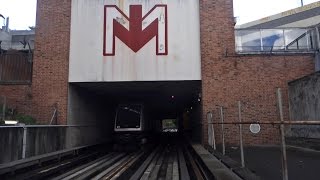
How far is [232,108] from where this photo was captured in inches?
763

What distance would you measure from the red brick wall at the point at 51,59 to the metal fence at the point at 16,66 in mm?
856

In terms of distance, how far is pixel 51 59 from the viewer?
2016 cm

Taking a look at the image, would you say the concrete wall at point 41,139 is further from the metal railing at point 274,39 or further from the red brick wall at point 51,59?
the metal railing at point 274,39

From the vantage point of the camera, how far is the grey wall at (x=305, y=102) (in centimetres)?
1520

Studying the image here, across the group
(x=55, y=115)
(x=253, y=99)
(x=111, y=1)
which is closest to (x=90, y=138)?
(x=55, y=115)

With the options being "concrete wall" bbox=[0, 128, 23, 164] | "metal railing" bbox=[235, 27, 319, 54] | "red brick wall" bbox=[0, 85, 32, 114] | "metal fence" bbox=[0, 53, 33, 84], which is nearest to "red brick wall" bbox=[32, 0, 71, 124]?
"red brick wall" bbox=[0, 85, 32, 114]

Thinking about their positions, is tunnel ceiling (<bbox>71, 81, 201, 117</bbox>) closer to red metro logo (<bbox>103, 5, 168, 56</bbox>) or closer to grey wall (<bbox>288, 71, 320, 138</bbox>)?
red metro logo (<bbox>103, 5, 168, 56</bbox>)

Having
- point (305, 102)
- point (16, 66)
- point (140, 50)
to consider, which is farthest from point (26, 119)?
point (305, 102)

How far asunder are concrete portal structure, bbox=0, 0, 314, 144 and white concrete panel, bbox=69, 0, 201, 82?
2.0 inches

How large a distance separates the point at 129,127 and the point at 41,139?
9.00 m

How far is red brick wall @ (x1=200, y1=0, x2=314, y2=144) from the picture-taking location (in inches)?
758

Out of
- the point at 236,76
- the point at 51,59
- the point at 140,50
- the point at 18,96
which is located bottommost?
the point at 18,96

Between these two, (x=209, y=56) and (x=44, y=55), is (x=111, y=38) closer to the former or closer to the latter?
(x=44, y=55)

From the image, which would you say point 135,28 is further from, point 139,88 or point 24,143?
point 24,143
